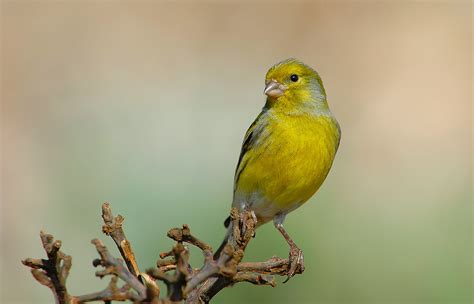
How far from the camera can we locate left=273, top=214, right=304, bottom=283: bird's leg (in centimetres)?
266

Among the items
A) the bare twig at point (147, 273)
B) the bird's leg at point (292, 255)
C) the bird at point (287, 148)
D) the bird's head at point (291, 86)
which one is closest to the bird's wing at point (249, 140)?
the bird at point (287, 148)

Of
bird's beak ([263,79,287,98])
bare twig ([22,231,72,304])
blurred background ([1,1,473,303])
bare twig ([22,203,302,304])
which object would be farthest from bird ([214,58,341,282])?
bare twig ([22,231,72,304])

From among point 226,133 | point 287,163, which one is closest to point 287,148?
point 287,163

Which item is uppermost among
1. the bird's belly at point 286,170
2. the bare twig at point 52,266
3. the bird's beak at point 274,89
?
the bird's beak at point 274,89

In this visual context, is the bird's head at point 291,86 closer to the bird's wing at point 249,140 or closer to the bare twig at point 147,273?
the bird's wing at point 249,140

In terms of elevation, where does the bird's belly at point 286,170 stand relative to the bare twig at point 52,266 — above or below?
below

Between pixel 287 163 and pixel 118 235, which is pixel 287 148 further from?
pixel 118 235

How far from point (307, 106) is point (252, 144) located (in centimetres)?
34

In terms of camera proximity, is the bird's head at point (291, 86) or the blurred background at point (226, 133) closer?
the bird's head at point (291, 86)

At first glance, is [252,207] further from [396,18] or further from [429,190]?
[396,18]

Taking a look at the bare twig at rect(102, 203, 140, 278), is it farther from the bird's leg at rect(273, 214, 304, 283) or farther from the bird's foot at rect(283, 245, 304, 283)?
the bird's foot at rect(283, 245, 304, 283)

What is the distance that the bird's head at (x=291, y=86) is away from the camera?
12.1 ft

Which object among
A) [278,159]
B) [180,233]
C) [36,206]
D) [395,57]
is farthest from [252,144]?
[395,57]

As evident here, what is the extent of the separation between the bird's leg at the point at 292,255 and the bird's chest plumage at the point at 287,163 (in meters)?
0.19
